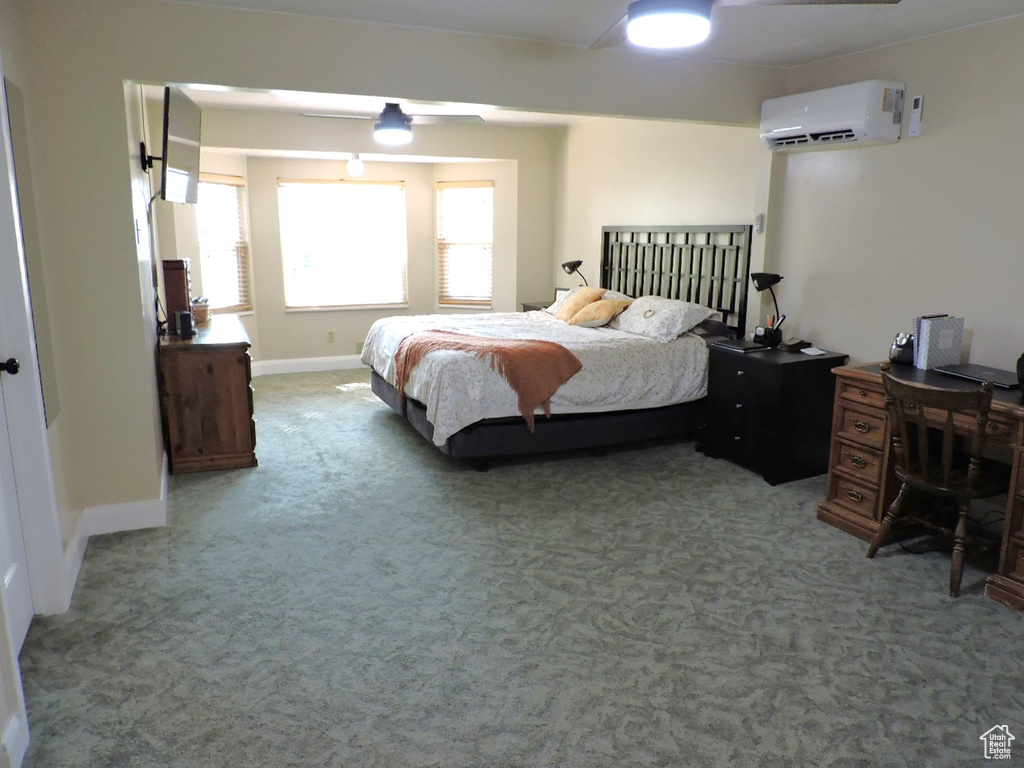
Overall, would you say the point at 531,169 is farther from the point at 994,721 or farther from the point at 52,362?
the point at 994,721

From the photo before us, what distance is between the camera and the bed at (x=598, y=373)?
413cm

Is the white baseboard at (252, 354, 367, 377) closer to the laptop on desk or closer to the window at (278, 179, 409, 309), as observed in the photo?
the window at (278, 179, 409, 309)

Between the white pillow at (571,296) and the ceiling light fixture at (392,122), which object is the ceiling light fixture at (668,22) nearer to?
the ceiling light fixture at (392,122)

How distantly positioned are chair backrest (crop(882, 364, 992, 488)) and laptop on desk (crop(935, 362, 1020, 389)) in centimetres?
27

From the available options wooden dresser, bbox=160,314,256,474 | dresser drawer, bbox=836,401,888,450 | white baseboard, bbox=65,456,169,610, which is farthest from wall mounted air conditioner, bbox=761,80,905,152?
white baseboard, bbox=65,456,169,610

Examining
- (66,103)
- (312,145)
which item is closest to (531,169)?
(312,145)

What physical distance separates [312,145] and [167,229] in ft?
4.87

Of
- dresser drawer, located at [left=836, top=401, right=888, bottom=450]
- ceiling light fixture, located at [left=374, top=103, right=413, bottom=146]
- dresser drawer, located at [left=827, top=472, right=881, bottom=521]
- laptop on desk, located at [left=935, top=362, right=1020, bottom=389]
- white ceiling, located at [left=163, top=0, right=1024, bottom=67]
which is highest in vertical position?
white ceiling, located at [left=163, top=0, right=1024, bottom=67]

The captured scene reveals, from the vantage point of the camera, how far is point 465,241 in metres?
7.55

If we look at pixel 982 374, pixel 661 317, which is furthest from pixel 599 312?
pixel 982 374

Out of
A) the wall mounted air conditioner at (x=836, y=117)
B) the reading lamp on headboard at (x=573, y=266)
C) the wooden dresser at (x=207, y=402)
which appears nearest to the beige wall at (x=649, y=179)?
the reading lamp on headboard at (x=573, y=266)

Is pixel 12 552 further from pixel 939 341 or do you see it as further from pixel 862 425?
pixel 939 341

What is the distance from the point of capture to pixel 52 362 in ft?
9.59

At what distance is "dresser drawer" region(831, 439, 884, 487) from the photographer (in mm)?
3363
